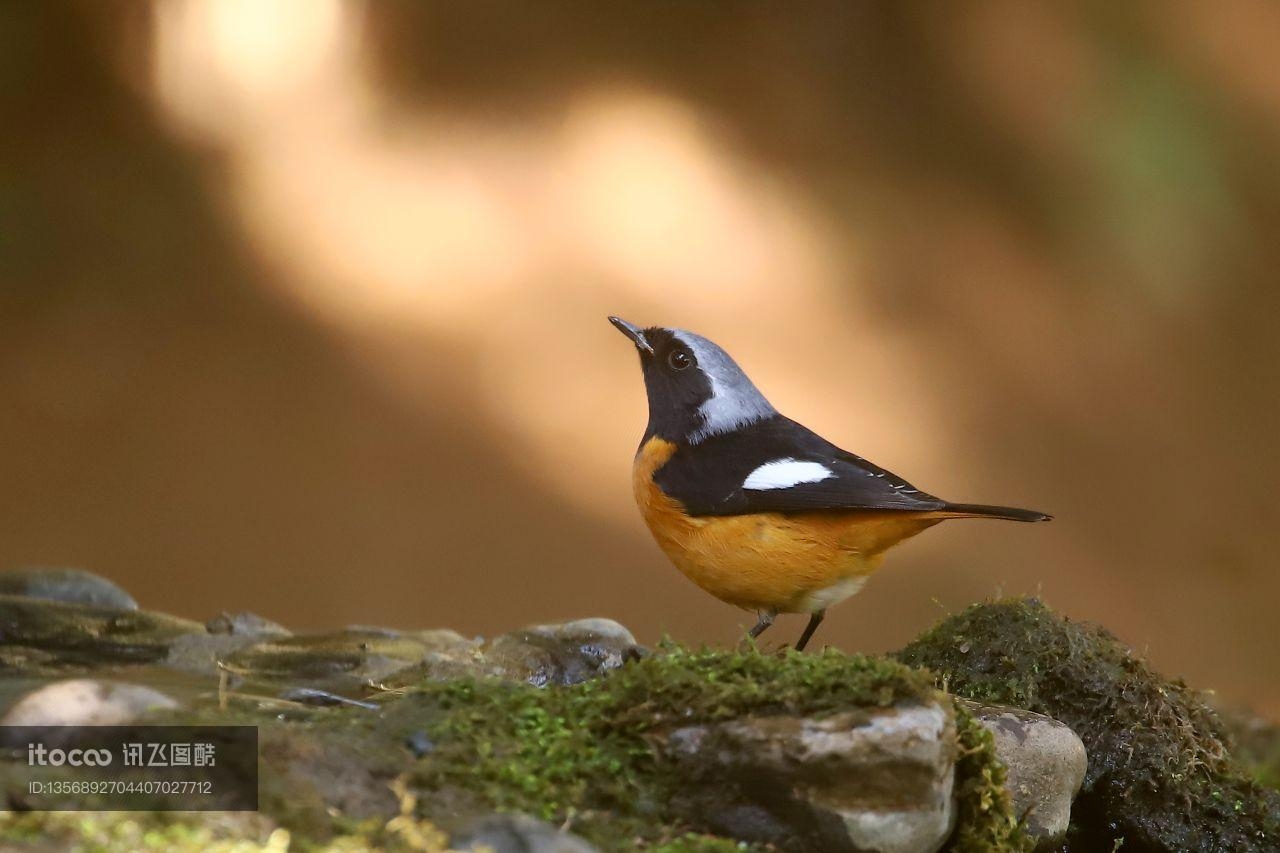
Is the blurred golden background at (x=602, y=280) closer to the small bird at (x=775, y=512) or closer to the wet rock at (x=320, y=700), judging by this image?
the small bird at (x=775, y=512)

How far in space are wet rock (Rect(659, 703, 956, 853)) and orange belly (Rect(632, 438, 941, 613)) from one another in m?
1.02

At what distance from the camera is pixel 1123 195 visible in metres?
5.45

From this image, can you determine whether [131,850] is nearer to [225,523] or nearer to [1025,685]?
[1025,685]

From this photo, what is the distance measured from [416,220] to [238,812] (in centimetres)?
405

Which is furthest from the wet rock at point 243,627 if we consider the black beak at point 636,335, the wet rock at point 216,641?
the black beak at point 636,335

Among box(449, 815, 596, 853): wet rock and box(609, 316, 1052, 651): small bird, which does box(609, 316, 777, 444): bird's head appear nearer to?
box(609, 316, 1052, 651): small bird

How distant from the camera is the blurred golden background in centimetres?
502

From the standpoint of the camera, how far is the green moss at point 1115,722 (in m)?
2.74

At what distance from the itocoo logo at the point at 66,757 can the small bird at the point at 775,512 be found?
1636 millimetres

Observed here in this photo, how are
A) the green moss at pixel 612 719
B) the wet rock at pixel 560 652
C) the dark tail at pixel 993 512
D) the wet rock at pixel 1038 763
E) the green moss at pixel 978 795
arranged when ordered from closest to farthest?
the green moss at pixel 612 719 < the green moss at pixel 978 795 < the wet rock at pixel 1038 763 < the dark tail at pixel 993 512 < the wet rock at pixel 560 652

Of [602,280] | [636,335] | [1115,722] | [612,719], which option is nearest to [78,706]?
[612,719]

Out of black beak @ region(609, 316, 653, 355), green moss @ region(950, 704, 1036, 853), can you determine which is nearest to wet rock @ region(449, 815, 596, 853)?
green moss @ region(950, 704, 1036, 853)

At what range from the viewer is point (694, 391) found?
3357 millimetres

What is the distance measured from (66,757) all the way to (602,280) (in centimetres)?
408
